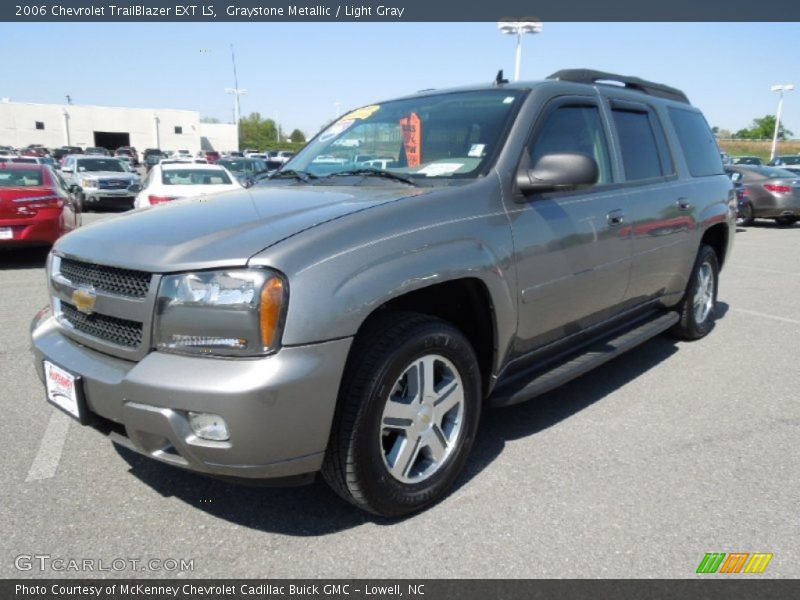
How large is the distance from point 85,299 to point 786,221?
17.8m

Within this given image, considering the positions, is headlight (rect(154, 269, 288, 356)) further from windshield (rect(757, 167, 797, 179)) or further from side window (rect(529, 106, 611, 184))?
windshield (rect(757, 167, 797, 179))

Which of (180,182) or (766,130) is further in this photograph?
(766,130)

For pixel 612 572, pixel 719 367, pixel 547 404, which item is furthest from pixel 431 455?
pixel 719 367

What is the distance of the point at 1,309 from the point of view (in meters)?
6.11

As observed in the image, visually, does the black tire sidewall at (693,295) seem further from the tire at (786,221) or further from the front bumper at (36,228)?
the tire at (786,221)

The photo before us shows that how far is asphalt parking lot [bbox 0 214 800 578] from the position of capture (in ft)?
7.73

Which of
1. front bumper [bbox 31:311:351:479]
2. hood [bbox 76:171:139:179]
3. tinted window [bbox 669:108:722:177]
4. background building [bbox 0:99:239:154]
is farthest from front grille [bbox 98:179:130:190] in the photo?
background building [bbox 0:99:239:154]

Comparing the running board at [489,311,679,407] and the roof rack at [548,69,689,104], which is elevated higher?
the roof rack at [548,69,689,104]

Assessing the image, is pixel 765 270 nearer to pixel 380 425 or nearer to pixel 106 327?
pixel 380 425

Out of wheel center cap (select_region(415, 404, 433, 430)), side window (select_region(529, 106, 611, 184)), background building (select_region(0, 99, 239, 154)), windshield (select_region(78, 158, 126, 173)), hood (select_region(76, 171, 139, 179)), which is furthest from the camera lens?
background building (select_region(0, 99, 239, 154))

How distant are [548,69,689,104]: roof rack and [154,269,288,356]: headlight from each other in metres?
2.64

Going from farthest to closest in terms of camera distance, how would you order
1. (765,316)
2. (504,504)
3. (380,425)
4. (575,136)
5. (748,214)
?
1. (748,214)
2. (765,316)
3. (575,136)
4. (504,504)
5. (380,425)

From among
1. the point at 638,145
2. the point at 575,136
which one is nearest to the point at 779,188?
the point at 638,145

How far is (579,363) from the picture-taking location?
3451 millimetres
